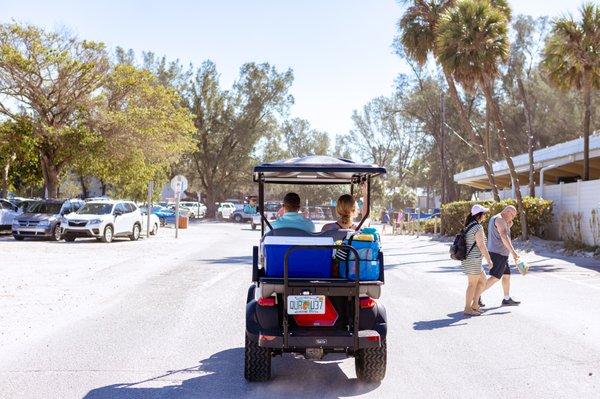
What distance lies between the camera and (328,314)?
6.20 metres

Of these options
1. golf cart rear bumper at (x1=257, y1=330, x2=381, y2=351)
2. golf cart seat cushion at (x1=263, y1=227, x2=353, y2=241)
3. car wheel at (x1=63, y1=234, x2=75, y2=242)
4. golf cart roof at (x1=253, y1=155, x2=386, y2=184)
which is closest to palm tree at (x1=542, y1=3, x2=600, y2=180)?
car wheel at (x1=63, y1=234, x2=75, y2=242)

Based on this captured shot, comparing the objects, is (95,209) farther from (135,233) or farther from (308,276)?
(308,276)

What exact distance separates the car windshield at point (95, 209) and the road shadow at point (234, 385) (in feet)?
70.3

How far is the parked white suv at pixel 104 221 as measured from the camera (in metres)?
26.4

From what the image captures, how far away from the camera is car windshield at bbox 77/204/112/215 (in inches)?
1074

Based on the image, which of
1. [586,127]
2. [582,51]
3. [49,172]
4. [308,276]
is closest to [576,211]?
[586,127]

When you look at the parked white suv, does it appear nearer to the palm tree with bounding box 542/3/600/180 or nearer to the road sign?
the road sign

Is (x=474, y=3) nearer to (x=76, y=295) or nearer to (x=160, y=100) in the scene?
(x=160, y=100)

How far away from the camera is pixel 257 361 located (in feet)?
20.4

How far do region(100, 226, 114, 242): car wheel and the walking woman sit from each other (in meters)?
19.3

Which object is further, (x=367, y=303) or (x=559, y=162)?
(x=559, y=162)

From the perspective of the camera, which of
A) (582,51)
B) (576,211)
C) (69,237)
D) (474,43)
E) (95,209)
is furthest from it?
(474,43)

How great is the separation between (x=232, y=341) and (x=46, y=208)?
21.8 metres

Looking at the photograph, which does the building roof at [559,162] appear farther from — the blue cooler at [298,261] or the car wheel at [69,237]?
the blue cooler at [298,261]
